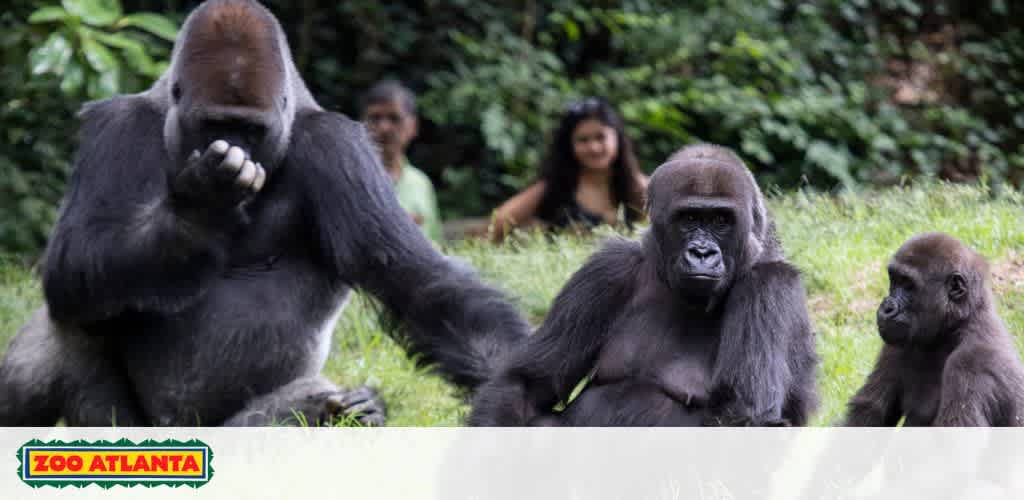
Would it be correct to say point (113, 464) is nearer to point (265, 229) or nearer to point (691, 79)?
point (265, 229)

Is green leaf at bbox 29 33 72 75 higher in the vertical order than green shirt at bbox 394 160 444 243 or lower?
higher

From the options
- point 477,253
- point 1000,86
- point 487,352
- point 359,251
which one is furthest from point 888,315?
point 1000,86

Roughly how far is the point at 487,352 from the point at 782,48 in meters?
6.68

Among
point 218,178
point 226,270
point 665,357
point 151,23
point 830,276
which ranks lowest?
point 151,23

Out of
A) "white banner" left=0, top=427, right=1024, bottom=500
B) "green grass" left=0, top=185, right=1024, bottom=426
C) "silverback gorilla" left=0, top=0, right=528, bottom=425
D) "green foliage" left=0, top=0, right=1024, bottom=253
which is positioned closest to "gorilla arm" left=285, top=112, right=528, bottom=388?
"silverback gorilla" left=0, top=0, right=528, bottom=425

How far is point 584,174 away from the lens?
9.01 metres

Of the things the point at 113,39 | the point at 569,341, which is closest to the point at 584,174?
the point at 113,39

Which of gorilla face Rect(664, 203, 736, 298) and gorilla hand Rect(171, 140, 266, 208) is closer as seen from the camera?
gorilla face Rect(664, 203, 736, 298)

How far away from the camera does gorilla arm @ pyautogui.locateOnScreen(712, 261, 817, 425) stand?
10.9 feet

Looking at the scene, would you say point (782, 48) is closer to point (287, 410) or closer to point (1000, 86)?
point (1000, 86)

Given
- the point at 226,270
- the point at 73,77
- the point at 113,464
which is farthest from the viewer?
the point at 73,77

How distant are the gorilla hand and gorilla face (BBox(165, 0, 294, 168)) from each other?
111 millimetres

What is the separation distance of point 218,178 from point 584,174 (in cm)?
A: 508

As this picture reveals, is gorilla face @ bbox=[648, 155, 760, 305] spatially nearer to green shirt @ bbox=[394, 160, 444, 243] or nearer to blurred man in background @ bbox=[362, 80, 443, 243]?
green shirt @ bbox=[394, 160, 444, 243]
